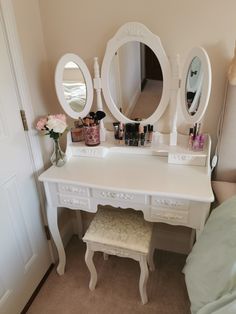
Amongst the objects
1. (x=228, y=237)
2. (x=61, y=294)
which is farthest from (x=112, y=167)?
(x=61, y=294)

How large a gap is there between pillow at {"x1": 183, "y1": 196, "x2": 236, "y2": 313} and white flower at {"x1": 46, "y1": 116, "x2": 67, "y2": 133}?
0.93 metres

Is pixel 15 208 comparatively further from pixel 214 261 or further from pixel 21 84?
pixel 214 261

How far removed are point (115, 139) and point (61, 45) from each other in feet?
2.19

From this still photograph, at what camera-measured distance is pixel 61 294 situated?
1.56m

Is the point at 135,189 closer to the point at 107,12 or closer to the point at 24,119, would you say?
the point at 24,119

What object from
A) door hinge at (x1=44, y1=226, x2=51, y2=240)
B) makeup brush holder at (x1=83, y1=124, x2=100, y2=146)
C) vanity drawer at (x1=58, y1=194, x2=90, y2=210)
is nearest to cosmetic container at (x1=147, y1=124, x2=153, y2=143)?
makeup brush holder at (x1=83, y1=124, x2=100, y2=146)

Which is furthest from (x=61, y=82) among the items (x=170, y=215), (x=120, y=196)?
(x=170, y=215)

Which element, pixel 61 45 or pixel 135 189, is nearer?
pixel 135 189

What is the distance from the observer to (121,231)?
55.0 inches

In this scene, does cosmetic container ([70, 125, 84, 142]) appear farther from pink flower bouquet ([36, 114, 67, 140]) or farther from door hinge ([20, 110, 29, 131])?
door hinge ([20, 110, 29, 131])

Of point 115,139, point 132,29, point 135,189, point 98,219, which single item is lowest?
point 98,219

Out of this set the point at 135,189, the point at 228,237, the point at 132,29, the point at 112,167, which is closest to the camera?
the point at 228,237

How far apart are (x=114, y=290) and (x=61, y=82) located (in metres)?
1.37

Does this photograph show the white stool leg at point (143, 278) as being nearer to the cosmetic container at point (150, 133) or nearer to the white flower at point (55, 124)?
the cosmetic container at point (150, 133)
